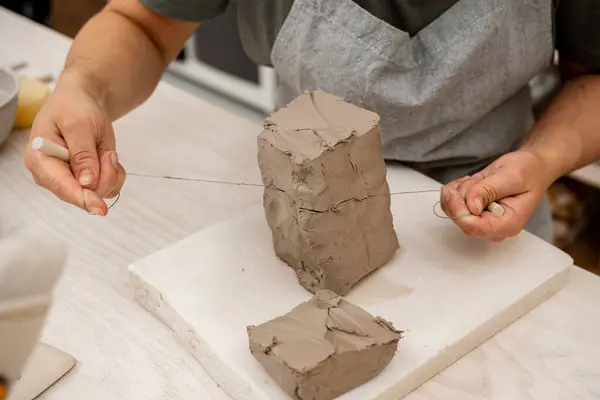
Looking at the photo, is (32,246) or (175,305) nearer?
(32,246)

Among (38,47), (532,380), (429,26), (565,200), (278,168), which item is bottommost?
(565,200)

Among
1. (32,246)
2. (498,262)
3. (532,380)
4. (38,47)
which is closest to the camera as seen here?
(32,246)

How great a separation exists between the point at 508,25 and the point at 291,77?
1.03ft

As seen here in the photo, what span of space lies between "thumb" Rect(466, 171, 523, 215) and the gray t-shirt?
10.1 inches

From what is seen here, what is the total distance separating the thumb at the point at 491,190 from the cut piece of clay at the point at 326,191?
103mm

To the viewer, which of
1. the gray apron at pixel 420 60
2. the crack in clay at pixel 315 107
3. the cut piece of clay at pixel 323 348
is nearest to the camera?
the cut piece of clay at pixel 323 348

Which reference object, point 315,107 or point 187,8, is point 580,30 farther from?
point 187,8

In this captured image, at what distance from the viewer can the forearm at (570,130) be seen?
928 millimetres

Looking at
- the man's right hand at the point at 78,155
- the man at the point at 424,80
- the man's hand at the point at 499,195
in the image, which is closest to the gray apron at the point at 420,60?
the man at the point at 424,80

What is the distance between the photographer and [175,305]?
2.51 feet

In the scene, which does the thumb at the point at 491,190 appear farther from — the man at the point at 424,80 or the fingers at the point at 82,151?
the fingers at the point at 82,151

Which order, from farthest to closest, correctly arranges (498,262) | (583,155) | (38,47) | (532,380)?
(38,47) < (583,155) < (498,262) < (532,380)

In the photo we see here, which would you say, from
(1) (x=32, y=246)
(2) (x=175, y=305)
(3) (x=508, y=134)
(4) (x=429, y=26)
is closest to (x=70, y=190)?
(2) (x=175, y=305)

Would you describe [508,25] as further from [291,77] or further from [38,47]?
[38,47]
